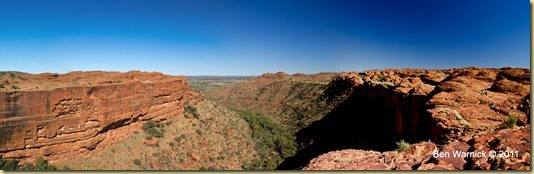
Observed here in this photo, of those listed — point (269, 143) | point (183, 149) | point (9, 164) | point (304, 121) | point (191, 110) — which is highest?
point (191, 110)

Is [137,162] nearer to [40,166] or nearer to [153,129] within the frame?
[153,129]

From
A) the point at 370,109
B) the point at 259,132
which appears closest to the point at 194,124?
the point at 259,132

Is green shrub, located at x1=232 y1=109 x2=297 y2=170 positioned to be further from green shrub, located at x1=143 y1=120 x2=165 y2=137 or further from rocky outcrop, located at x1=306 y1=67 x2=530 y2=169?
rocky outcrop, located at x1=306 y1=67 x2=530 y2=169

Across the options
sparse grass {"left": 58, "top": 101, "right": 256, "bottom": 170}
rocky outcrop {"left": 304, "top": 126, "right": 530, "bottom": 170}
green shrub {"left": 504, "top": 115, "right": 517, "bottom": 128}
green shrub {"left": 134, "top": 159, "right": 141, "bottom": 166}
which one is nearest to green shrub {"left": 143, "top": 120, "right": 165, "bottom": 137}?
sparse grass {"left": 58, "top": 101, "right": 256, "bottom": 170}

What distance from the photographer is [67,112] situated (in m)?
18.1

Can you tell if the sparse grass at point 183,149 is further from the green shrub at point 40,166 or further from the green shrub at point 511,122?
the green shrub at point 511,122

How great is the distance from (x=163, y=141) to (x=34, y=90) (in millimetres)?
9735

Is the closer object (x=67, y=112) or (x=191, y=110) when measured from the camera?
(x=67, y=112)

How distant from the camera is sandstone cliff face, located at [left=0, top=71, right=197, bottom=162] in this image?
52.4ft

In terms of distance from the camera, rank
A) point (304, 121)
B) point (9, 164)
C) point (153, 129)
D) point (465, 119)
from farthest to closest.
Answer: point (304, 121), point (153, 129), point (9, 164), point (465, 119)

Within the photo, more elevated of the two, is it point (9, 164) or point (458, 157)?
point (458, 157)

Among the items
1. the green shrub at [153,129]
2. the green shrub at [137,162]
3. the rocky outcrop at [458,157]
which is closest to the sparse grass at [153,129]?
the green shrub at [153,129]

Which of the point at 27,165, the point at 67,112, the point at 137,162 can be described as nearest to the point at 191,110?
the point at 137,162

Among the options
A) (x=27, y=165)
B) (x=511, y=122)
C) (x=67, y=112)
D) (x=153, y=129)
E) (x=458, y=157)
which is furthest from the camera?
(x=153, y=129)
